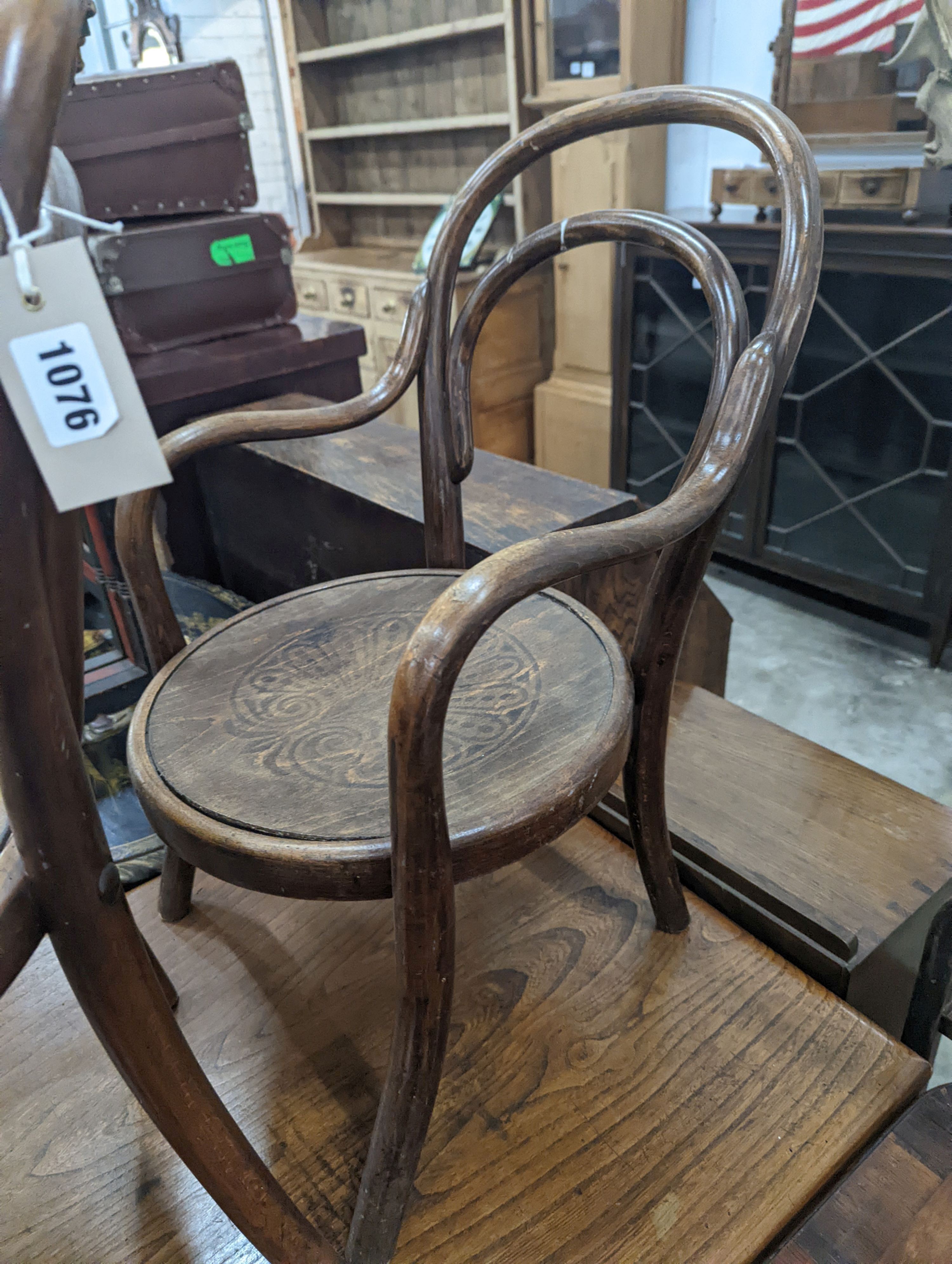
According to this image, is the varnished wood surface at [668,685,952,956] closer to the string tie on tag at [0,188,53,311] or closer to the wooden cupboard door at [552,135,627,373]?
the string tie on tag at [0,188,53,311]

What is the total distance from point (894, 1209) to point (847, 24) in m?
2.36

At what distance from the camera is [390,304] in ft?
10.3

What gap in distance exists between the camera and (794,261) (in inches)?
27.2

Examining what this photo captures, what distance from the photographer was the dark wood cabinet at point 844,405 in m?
1.95

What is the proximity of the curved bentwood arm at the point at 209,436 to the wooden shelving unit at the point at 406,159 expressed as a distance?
2001mm

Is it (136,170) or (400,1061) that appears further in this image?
(136,170)

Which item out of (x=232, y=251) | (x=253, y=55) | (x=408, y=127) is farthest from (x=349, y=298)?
(x=232, y=251)

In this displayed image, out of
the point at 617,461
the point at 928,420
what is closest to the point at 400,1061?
the point at 928,420

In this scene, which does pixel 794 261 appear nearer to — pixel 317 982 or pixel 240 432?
pixel 240 432

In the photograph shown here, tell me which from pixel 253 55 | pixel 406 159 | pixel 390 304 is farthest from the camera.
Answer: pixel 253 55

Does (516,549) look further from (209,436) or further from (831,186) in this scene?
(831,186)

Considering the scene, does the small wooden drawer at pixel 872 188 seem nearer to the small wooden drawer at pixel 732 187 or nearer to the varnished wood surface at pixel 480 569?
the small wooden drawer at pixel 732 187

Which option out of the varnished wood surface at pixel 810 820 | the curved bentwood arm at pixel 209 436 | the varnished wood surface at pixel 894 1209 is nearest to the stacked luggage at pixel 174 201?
the curved bentwood arm at pixel 209 436

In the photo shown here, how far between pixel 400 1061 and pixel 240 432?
23.5 inches
